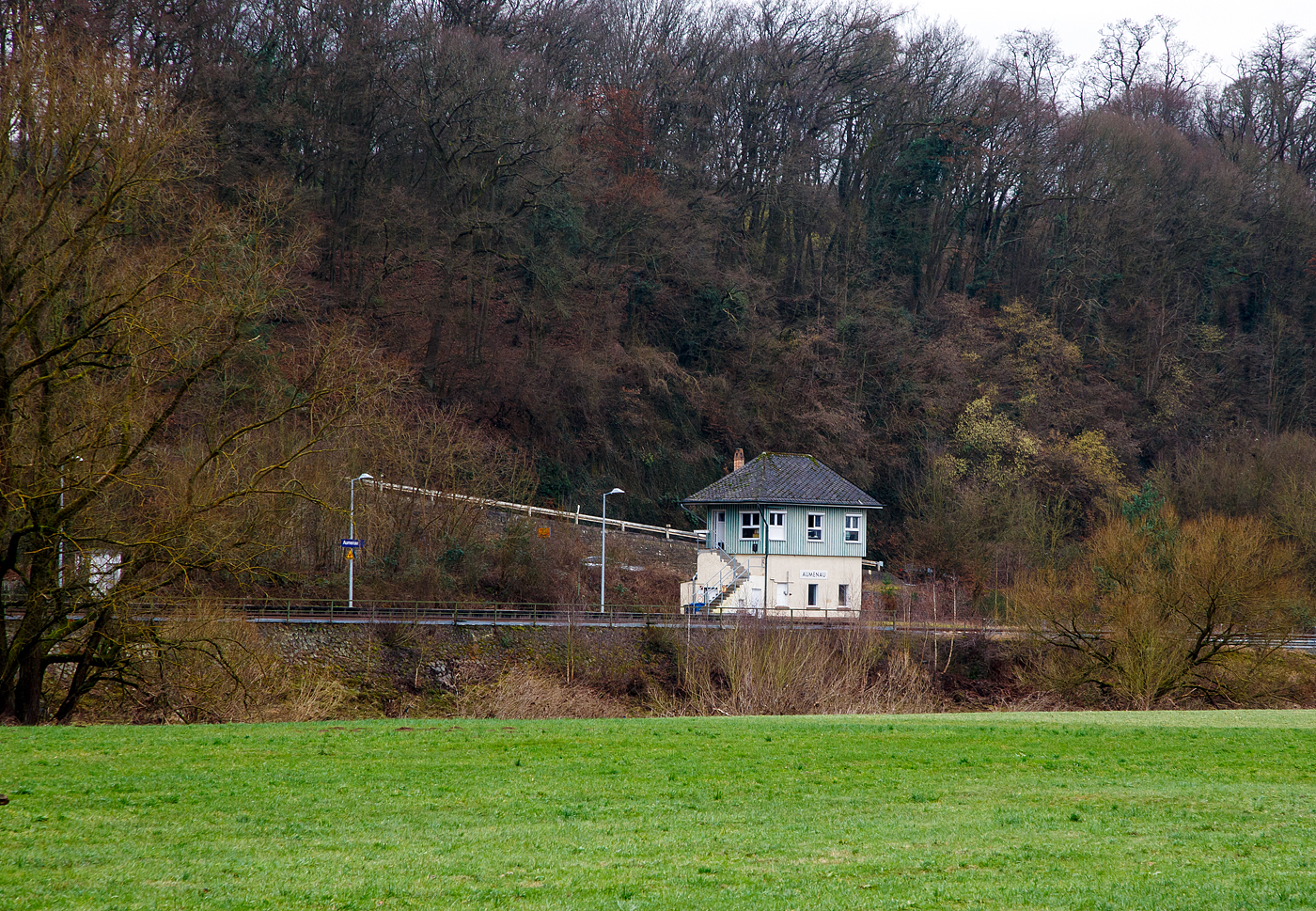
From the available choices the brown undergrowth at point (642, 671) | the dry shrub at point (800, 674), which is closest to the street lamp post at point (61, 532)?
the brown undergrowth at point (642, 671)

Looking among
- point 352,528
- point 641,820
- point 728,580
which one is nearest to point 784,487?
point 728,580

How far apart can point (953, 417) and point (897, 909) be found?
60157mm

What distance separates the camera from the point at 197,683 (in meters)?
24.6

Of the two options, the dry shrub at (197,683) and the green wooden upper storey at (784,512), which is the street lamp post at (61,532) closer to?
the dry shrub at (197,683)

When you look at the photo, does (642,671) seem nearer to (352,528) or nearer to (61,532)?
(352,528)

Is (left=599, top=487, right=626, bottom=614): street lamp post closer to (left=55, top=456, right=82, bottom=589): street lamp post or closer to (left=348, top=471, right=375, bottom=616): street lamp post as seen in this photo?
(left=348, top=471, right=375, bottom=616): street lamp post

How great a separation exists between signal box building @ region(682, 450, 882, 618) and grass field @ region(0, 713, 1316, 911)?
32062 millimetres

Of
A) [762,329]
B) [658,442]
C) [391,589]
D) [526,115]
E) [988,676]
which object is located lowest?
[988,676]

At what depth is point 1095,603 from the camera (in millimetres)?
41719

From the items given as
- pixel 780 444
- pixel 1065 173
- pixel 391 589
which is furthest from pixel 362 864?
pixel 1065 173

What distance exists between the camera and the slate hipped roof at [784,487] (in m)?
52.7

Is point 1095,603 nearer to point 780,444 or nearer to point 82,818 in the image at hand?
point 780,444

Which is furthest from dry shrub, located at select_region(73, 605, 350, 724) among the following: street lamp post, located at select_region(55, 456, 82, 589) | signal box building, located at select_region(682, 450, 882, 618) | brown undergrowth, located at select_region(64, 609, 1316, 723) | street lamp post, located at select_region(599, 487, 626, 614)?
signal box building, located at select_region(682, 450, 882, 618)

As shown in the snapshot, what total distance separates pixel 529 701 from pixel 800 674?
31.2 feet
